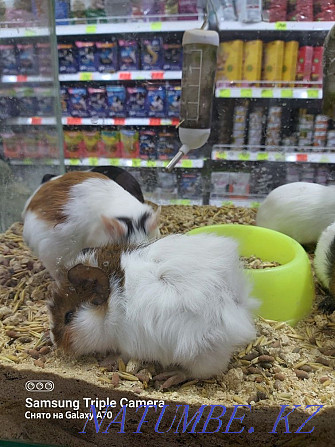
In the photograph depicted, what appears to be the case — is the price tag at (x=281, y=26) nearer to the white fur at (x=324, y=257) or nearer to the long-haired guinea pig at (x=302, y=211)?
the long-haired guinea pig at (x=302, y=211)

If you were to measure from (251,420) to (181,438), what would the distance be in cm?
16

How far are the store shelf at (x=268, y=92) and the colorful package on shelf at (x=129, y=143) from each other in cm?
57

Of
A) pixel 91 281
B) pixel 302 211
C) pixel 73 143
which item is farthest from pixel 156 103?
pixel 91 281

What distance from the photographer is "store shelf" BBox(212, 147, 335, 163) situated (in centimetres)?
256

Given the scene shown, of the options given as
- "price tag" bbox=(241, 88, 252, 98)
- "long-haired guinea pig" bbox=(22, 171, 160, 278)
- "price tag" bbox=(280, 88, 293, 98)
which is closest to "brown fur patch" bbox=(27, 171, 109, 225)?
"long-haired guinea pig" bbox=(22, 171, 160, 278)

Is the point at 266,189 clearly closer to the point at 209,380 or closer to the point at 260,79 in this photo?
the point at 260,79

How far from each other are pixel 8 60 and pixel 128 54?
2.70ft

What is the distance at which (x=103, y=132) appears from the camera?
251cm

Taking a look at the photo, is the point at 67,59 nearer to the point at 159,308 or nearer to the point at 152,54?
the point at 152,54

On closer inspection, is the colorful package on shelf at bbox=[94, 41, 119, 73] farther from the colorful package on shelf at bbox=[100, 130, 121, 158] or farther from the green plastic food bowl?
the green plastic food bowl

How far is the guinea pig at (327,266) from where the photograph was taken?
1.37m

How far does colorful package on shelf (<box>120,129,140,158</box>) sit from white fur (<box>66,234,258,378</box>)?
153 centimetres

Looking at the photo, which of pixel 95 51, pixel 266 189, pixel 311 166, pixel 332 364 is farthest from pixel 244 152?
pixel 332 364

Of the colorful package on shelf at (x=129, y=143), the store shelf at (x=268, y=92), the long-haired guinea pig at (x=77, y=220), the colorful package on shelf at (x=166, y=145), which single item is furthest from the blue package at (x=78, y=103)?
the long-haired guinea pig at (x=77, y=220)
